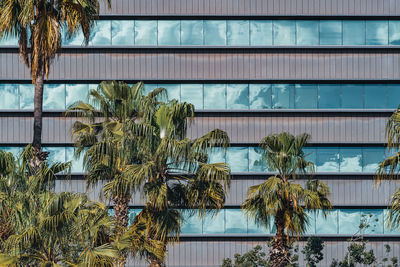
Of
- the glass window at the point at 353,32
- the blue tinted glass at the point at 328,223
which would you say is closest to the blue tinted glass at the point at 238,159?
the blue tinted glass at the point at 328,223

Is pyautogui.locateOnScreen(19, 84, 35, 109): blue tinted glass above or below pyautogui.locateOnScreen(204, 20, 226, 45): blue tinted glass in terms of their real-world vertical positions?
below

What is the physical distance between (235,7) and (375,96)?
942 centimetres

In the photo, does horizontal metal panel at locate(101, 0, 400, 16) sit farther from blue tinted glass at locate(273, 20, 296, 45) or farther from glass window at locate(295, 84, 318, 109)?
glass window at locate(295, 84, 318, 109)

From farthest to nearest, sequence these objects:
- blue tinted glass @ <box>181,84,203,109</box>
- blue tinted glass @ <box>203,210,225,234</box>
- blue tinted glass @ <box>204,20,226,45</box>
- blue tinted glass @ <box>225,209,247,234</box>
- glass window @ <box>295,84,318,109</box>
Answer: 1. blue tinted glass @ <box>204,20,226,45</box>
2. glass window @ <box>295,84,318,109</box>
3. blue tinted glass @ <box>181,84,203,109</box>
4. blue tinted glass @ <box>225,209,247,234</box>
5. blue tinted glass @ <box>203,210,225,234</box>

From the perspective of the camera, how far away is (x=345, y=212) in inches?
1342

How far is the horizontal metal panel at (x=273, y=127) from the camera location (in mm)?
33938

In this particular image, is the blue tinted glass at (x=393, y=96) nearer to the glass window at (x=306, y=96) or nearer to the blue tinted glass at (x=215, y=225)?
the glass window at (x=306, y=96)

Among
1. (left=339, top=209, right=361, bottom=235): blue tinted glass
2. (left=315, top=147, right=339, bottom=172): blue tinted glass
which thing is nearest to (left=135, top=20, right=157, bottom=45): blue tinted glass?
(left=315, top=147, right=339, bottom=172): blue tinted glass

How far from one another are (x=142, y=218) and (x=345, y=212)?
1772cm

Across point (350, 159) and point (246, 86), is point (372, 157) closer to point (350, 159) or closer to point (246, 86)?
point (350, 159)

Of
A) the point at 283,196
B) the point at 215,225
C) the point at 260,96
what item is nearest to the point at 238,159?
the point at 260,96

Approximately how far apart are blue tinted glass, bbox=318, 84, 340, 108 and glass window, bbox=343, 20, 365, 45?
278 cm

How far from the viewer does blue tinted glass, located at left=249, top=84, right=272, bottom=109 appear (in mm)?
34062

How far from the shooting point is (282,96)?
1341 inches
